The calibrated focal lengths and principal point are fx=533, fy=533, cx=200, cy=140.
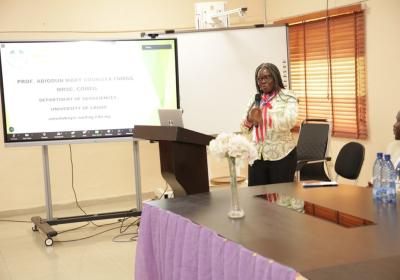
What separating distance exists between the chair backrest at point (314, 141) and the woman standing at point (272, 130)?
133 centimetres

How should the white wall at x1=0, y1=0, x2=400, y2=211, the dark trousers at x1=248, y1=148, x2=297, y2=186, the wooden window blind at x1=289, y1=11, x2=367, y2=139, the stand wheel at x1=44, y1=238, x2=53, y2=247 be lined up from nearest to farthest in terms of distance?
the dark trousers at x1=248, y1=148, x2=297, y2=186
the stand wheel at x1=44, y1=238, x2=53, y2=247
the wooden window blind at x1=289, y1=11, x2=367, y2=139
the white wall at x1=0, y1=0, x2=400, y2=211

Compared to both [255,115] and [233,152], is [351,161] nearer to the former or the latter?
[255,115]

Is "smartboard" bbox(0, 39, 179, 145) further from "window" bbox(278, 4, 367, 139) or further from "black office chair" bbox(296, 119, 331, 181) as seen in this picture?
"window" bbox(278, 4, 367, 139)

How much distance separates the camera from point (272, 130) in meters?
3.81

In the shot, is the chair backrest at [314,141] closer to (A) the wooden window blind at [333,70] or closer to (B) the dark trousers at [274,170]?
(A) the wooden window blind at [333,70]

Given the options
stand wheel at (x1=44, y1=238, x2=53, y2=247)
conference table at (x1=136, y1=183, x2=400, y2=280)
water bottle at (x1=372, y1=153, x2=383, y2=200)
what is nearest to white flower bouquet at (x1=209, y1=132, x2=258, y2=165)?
conference table at (x1=136, y1=183, x2=400, y2=280)

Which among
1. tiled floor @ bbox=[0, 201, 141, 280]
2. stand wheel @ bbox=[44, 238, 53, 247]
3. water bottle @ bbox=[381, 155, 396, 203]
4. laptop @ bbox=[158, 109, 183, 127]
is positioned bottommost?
tiled floor @ bbox=[0, 201, 141, 280]

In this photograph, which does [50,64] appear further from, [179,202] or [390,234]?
[390,234]

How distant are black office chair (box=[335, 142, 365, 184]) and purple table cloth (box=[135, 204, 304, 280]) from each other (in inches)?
86.4

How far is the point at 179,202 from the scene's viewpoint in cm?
267

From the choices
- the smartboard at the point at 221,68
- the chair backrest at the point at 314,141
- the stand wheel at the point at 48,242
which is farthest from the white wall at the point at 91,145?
the stand wheel at the point at 48,242

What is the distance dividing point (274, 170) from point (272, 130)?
0.94 feet

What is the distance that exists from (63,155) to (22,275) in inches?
96.2

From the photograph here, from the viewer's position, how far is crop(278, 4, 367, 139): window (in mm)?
5383
